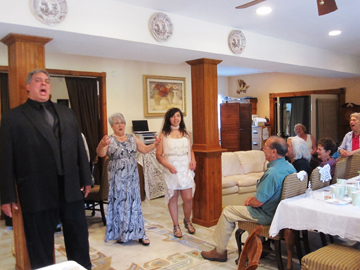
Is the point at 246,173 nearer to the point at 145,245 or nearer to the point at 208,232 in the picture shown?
the point at 208,232

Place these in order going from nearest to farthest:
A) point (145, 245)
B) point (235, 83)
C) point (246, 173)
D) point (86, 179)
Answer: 1. point (86, 179)
2. point (145, 245)
3. point (246, 173)
4. point (235, 83)

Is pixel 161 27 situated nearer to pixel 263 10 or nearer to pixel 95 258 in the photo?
pixel 263 10

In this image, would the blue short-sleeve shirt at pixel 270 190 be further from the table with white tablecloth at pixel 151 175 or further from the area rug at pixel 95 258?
the table with white tablecloth at pixel 151 175

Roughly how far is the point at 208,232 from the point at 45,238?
6.85ft

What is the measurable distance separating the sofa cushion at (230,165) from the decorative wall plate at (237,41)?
70.6 inches

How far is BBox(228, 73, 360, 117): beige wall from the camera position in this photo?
6.98 m

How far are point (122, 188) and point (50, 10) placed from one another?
6.00ft

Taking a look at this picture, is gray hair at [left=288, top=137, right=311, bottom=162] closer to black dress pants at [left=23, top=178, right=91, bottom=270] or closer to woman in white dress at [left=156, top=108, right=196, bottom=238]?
woman in white dress at [left=156, top=108, right=196, bottom=238]

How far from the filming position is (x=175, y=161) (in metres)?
3.70

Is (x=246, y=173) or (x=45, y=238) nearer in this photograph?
(x=45, y=238)

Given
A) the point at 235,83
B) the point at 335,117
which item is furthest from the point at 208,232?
the point at 235,83

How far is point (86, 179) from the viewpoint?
245 centimetres

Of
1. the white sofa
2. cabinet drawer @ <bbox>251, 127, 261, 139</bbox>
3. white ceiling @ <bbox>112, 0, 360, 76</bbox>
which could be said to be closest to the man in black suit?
white ceiling @ <bbox>112, 0, 360, 76</bbox>

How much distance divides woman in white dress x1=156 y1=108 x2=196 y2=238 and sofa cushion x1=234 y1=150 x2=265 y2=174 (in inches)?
72.2
